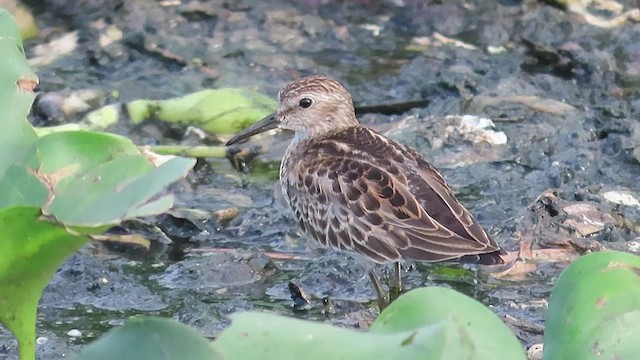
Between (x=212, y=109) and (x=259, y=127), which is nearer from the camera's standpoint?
(x=259, y=127)

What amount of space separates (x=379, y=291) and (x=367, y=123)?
7.22 feet

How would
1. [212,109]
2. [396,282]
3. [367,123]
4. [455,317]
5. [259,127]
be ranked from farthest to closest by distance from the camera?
[367,123], [212,109], [259,127], [396,282], [455,317]

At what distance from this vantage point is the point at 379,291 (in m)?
4.99

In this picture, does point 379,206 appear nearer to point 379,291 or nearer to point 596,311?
point 379,291

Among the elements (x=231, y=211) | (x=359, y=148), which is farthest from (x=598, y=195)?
(x=231, y=211)

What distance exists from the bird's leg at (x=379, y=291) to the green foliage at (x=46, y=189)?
8.18 ft

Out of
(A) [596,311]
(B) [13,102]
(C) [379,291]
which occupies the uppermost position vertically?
(B) [13,102]

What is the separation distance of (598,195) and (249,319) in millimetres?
4117

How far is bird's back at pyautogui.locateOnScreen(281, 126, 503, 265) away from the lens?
15.7 ft

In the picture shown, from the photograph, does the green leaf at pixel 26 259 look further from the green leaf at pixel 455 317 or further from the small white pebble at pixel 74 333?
the small white pebble at pixel 74 333

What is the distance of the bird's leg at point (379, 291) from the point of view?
490 cm

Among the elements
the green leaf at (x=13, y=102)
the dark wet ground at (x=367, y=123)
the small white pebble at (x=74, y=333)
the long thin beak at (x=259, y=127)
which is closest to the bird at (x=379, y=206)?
the dark wet ground at (x=367, y=123)

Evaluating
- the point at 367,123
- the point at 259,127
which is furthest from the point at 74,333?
the point at 367,123

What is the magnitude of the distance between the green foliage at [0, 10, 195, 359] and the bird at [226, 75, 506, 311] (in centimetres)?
246
